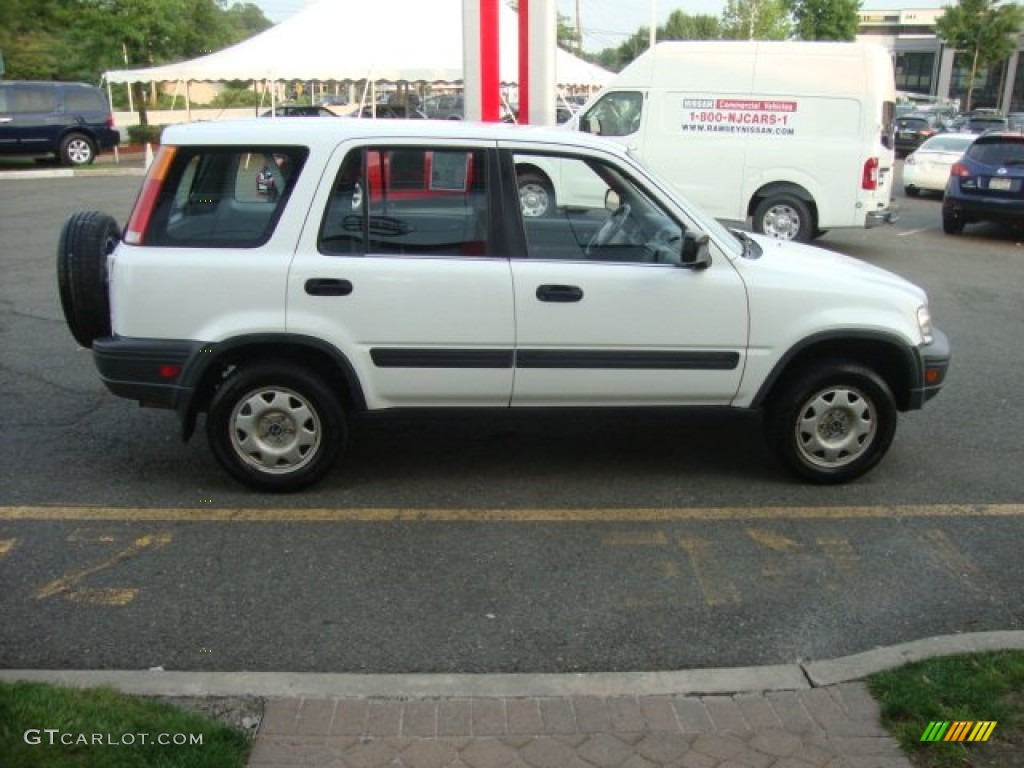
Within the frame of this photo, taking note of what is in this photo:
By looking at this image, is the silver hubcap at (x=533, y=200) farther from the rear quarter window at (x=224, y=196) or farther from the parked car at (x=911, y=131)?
the parked car at (x=911, y=131)

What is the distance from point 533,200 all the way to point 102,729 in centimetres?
320

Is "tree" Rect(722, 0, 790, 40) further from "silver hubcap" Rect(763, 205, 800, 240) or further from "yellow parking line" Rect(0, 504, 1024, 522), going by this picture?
"yellow parking line" Rect(0, 504, 1024, 522)

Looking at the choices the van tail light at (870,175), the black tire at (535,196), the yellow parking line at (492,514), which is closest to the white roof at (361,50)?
the van tail light at (870,175)

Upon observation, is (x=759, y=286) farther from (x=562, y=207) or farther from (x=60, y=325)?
(x=60, y=325)

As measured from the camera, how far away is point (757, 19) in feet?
197

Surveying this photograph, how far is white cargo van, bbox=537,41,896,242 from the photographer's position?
491 inches

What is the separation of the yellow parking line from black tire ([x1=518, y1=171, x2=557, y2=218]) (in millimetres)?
1534

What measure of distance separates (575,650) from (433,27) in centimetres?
2308

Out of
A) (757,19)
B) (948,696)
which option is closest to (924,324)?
(948,696)

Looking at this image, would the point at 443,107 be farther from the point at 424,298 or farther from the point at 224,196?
the point at 424,298

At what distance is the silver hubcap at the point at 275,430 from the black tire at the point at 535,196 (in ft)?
4.90

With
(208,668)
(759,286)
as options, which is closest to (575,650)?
(208,668)

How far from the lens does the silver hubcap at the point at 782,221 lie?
12.9 metres

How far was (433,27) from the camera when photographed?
2433 centimetres
